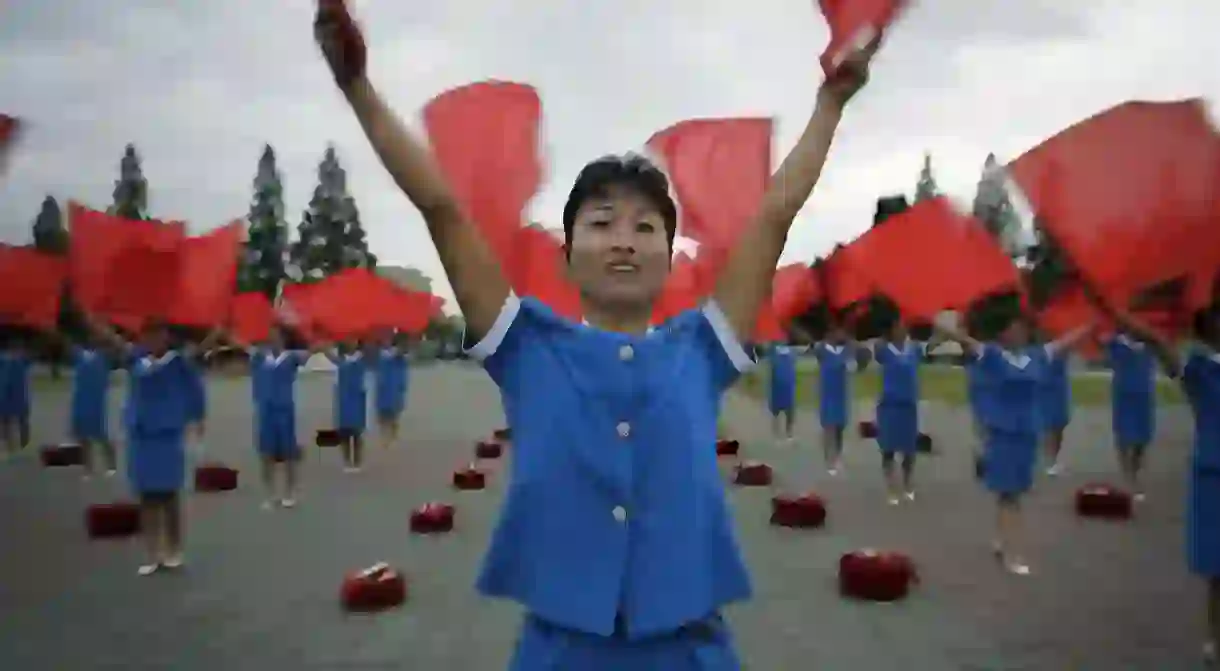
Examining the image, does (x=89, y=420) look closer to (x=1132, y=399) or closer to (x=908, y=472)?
(x=908, y=472)

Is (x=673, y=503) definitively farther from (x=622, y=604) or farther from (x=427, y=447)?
(x=427, y=447)

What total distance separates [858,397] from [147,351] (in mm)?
23246

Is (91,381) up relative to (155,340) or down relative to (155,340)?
down

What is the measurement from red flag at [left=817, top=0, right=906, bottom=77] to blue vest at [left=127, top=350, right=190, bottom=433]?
6.29 m

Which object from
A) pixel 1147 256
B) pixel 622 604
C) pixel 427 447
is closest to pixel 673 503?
pixel 622 604

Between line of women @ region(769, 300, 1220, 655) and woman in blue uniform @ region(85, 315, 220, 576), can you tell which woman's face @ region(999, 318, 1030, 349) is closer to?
line of women @ region(769, 300, 1220, 655)

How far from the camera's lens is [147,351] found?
7.27 meters

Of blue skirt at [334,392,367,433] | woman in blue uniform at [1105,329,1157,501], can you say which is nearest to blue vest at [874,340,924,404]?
woman in blue uniform at [1105,329,1157,501]

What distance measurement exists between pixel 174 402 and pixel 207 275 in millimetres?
3417

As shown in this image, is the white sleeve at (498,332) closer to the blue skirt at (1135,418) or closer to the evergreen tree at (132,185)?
the blue skirt at (1135,418)

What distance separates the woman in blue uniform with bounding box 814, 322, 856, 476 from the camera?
41.1 feet

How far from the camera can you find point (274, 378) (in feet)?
34.2

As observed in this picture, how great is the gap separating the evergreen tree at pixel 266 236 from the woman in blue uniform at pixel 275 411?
52.9 meters

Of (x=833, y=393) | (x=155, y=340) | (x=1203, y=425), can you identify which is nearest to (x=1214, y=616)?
(x=1203, y=425)
